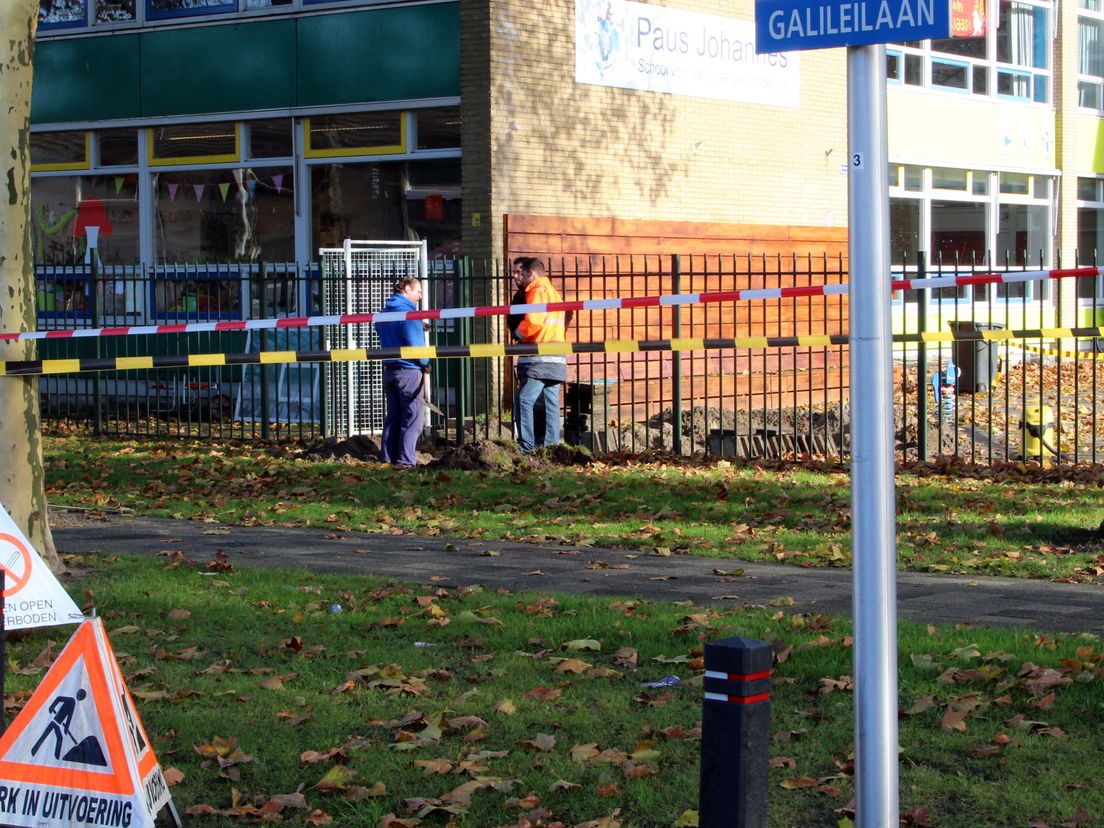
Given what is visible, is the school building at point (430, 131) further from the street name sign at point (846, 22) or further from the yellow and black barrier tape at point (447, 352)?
the street name sign at point (846, 22)

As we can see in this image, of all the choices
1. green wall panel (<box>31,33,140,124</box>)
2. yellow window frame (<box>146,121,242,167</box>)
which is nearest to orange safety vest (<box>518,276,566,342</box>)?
yellow window frame (<box>146,121,242,167</box>)

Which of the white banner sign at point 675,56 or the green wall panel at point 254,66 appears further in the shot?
the white banner sign at point 675,56

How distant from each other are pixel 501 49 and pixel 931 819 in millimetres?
14739

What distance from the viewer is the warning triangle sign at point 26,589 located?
21.2ft

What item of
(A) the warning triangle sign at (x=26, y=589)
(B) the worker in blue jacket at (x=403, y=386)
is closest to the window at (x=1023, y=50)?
(B) the worker in blue jacket at (x=403, y=386)

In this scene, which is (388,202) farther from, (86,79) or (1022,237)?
(1022,237)

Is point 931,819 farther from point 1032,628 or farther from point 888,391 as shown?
point 1032,628

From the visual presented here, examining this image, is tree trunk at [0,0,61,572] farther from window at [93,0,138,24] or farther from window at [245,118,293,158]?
window at [93,0,138,24]

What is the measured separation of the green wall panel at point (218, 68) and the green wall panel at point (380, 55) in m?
0.36

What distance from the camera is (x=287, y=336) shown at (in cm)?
1755

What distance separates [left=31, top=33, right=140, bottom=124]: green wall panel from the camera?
2105 cm

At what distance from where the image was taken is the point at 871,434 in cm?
398

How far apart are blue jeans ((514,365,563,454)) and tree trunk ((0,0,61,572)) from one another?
6700 millimetres

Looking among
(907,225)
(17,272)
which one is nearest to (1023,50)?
(907,225)
